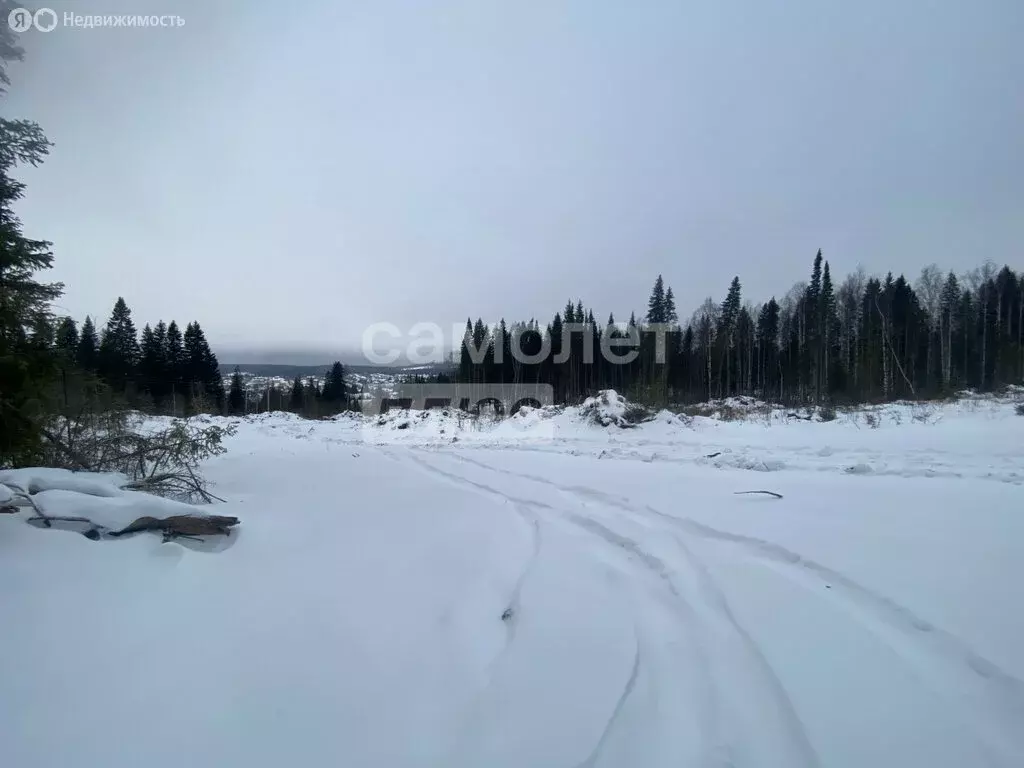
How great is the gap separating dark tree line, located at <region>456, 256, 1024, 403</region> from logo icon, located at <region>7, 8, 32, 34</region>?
19.7 metres

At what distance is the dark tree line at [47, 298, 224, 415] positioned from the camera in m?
31.4

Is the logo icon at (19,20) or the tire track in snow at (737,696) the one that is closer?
the tire track in snow at (737,696)

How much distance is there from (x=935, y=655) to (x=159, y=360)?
Result: 46812 mm

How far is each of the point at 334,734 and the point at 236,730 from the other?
0.41m

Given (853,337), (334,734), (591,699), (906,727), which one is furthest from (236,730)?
(853,337)

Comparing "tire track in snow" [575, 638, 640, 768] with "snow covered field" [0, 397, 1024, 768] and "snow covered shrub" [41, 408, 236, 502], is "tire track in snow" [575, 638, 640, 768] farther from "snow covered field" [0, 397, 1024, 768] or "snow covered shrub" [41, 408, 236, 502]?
"snow covered shrub" [41, 408, 236, 502]

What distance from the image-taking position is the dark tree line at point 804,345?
1181 inches

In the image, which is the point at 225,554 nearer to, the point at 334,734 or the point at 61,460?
the point at 334,734

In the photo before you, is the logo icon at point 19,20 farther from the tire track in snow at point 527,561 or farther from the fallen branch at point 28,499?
the tire track in snow at point 527,561

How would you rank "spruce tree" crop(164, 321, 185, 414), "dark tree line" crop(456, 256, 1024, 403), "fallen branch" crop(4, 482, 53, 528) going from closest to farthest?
"fallen branch" crop(4, 482, 53, 528) → "dark tree line" crop(456, 256, 1024, 403) → "spruce tree" crop(164, 321, 185, 414)

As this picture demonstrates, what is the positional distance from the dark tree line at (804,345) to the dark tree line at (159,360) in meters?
23.2

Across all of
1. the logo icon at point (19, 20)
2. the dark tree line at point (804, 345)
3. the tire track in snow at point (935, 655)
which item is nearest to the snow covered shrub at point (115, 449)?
the logo icon at point (19, 20)

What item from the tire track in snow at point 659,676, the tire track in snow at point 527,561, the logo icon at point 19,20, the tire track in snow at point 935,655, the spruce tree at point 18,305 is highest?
the logo icon at point 19,20

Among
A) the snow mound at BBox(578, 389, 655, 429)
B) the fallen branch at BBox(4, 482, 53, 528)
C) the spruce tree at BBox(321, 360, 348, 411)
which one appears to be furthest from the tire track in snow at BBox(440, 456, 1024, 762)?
the spruce tree at BBox(321, 360, 348, 411)
